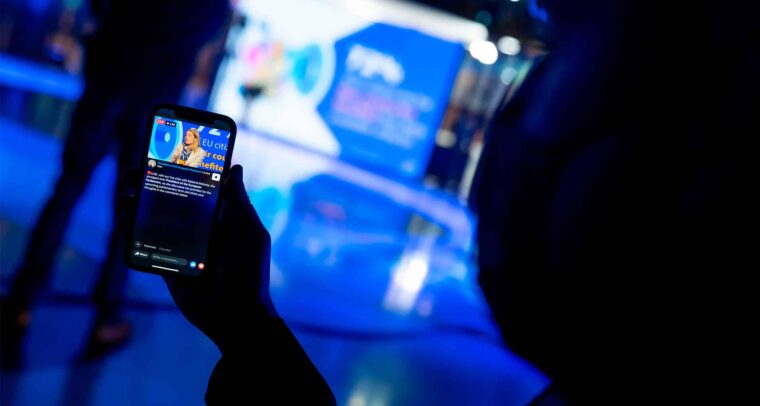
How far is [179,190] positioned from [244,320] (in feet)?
0.41

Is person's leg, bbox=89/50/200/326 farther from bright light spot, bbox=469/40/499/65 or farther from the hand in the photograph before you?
bright light spot, bbox=469/40/499/65

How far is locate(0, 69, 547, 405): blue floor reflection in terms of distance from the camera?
1.00m

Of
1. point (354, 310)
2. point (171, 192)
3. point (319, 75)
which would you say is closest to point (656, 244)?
point (171, 192)

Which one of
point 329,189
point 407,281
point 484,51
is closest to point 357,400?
point 407,281

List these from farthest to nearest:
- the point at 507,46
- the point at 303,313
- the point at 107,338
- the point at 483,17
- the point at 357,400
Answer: the point at 507,46, the point at 483,17, the point at 303,313, the point at 357,400, the point at 107,338

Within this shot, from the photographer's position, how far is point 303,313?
177 centimetres

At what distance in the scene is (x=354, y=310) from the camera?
2.01m

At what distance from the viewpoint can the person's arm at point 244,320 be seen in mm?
456

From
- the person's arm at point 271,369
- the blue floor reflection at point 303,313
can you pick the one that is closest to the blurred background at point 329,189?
the blue floor reflection at point 303,313

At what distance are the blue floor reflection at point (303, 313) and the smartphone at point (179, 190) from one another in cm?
5

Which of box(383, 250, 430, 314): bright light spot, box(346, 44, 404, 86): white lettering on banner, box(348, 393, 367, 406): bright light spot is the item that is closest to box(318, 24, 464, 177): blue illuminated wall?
box(346, 44, 404, 86): white lettering on banner

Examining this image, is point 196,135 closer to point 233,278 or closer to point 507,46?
point 233,278

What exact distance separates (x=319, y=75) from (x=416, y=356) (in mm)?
4335

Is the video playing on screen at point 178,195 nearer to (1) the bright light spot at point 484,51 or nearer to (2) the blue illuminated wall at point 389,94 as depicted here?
(2) the blue illuminated wall at point 389,94
